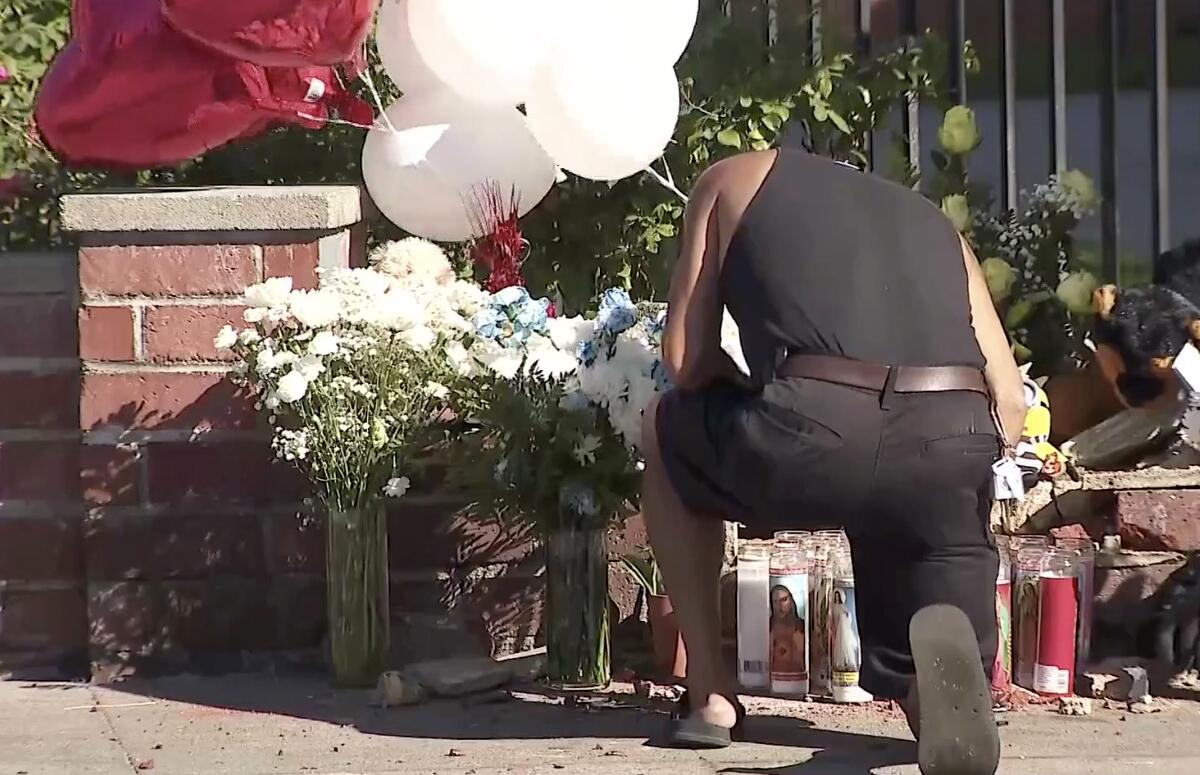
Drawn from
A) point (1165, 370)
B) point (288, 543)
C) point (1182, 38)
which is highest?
point (1182, 38)

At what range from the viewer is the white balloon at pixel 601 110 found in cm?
382

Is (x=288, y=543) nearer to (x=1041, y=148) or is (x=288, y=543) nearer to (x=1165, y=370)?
(x=1165, y=370)

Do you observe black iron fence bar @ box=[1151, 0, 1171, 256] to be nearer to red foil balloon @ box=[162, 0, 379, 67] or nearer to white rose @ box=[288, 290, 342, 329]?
red foil balloon @ box=[162, 0, 379, 67]

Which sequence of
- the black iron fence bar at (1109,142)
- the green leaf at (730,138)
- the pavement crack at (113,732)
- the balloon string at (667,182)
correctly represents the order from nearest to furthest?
the pavement crack at (113,732)
the balloon string at (667,182)
the green leaf at (730,138)
the black iron fence bar at (1109,142)

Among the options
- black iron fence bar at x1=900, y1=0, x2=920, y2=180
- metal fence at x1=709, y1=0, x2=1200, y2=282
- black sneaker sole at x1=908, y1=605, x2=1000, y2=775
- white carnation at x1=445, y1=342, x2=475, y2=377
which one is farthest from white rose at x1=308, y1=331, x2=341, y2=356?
black iron fence bar at x1=900, y1=0, x2=920, y2=180

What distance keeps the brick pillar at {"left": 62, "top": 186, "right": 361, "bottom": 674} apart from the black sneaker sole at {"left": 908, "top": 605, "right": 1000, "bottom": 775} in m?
1.53

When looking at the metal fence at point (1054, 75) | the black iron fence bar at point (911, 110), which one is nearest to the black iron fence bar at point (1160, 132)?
the metal fence at point (1054, 75)

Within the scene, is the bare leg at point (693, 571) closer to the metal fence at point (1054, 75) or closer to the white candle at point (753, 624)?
the white candle at point (753, 624)

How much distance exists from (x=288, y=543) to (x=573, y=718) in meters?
0.80

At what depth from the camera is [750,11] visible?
468 centimetres

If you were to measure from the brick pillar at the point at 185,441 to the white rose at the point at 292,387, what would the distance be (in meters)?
0.36

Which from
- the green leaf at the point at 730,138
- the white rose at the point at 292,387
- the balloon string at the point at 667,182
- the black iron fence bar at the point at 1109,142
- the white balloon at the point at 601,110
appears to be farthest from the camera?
the black iron fence bar at the point at 1109,142

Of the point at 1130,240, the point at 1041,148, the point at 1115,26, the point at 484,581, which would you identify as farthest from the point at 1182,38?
the point at 484,581

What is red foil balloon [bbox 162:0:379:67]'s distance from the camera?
3664 millimetres
